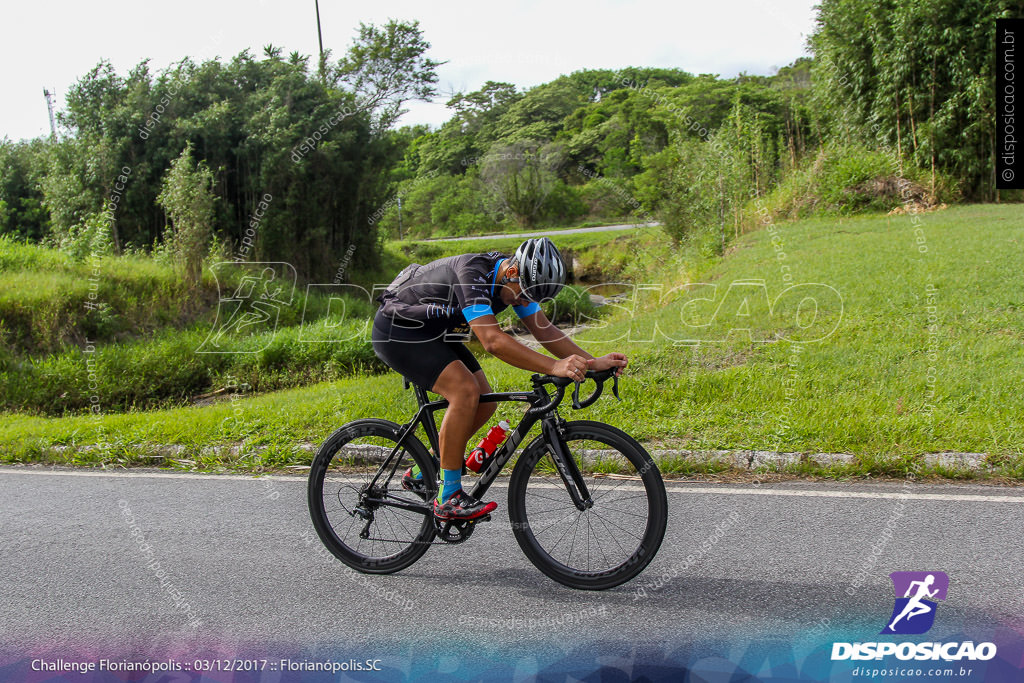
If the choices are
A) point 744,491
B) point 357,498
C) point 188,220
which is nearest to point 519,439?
point 357,498

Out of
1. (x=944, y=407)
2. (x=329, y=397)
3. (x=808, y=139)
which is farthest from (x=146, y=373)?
(x=808, y=139)

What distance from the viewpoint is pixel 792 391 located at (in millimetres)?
6992

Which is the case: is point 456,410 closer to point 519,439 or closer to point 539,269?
point 519,439

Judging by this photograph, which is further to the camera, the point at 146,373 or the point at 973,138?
the point at 973,138

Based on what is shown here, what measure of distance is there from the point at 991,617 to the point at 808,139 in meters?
27.6

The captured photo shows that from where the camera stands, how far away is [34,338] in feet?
37.3

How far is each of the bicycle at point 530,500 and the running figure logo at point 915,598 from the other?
1.15m

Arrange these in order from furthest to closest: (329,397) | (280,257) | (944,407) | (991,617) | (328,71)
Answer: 1. (328,71)
2. (280,257)
3. (329,397)
4. (944,407)
5. (991,617)

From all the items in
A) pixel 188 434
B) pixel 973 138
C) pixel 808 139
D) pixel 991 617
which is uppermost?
pixel 808 139

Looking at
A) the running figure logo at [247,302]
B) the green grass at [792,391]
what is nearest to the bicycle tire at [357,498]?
the green grass at [792,391]

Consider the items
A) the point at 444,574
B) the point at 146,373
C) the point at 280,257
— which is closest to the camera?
the point at 444,574

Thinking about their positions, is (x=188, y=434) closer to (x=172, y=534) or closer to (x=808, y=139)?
(x=172, y=534)

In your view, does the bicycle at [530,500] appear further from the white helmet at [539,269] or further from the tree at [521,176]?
Result: the tree at [521,176]

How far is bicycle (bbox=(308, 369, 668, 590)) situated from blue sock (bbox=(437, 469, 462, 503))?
0.12 meters
